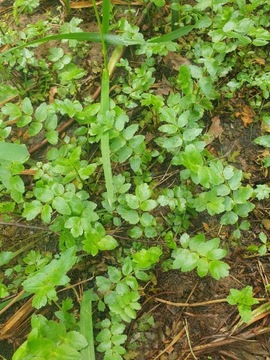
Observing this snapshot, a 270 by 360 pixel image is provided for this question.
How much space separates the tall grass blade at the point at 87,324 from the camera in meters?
1.56

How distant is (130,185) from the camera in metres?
1.75

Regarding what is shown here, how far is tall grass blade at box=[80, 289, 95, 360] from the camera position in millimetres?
1564

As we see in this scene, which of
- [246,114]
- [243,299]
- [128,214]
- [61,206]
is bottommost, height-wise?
[243,299]

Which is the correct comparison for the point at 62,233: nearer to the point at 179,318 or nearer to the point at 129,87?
the point at 179,318

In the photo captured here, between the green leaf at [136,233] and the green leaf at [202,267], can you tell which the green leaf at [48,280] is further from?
→ the green leaf at [202,267]

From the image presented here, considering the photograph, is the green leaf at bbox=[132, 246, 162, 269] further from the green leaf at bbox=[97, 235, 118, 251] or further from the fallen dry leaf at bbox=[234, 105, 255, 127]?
the fallen dry leaf at bbox=[234, 105, 255, 127]

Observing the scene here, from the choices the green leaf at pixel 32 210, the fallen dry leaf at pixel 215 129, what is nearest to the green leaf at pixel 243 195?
the fallen dry leaf at pixel 215 129

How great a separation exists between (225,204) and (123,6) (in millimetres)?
1283

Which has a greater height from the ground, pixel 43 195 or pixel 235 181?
pixel 43 195

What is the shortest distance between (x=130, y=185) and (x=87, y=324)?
1.76ft

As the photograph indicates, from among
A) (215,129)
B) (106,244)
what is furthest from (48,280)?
(215,129)

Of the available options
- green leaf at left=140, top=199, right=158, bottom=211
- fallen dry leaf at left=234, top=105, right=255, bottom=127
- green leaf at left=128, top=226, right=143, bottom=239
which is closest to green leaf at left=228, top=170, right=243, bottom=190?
green leaf at left=140, top=199, right=158, bottom=211

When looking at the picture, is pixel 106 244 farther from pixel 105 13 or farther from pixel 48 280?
pixel 105 13

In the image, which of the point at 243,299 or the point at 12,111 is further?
the point at 12,111
